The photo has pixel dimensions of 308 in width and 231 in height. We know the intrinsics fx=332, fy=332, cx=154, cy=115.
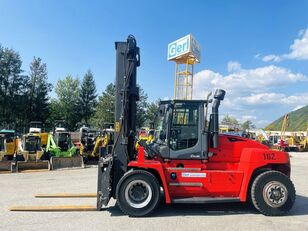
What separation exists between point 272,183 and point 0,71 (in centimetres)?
5180

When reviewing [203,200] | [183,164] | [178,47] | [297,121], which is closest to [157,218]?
[203,200]

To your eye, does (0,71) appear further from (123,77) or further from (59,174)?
(123,77)

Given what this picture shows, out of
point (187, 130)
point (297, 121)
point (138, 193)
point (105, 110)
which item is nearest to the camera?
point (138, 193)

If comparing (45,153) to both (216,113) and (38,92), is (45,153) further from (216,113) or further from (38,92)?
(38,92)

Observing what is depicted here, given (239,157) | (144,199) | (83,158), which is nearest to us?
(144,199)

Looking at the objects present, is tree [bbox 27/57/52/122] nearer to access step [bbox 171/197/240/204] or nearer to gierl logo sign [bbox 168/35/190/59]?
gierl logo sign [bbox 168/35/190/59]

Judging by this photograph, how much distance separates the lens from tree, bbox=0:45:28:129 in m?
49.2

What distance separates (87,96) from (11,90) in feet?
43.8

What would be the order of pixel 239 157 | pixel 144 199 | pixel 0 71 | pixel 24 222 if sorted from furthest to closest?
pixel 0 71
pixel 239 157
pixel 144 199
pixel 24 222

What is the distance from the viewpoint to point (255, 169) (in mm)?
7680

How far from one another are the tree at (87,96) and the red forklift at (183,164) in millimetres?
52147

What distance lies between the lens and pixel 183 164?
7699 millimetres

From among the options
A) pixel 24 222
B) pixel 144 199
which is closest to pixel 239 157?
pixel 144 199

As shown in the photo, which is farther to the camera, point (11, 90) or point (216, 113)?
point (11, 90)
